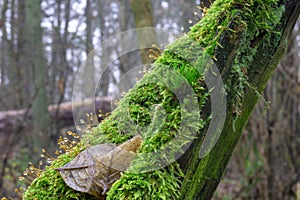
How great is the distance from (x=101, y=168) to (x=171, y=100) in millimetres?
368

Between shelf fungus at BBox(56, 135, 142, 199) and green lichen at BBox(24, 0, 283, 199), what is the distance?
54mm

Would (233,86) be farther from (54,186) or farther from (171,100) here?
(54,186)

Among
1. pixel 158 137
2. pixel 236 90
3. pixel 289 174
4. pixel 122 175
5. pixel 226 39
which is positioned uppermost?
pixel 226 39

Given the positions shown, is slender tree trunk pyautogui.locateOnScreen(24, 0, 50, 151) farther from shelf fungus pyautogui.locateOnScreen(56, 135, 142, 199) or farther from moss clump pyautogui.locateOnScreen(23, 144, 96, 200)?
shelf fungus pyautogui.locateOnScreen(56, 135, 142, 199)

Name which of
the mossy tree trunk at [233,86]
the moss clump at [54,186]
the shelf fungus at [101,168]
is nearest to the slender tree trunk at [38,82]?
the moss clump at [54,186]

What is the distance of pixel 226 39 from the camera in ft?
4.82

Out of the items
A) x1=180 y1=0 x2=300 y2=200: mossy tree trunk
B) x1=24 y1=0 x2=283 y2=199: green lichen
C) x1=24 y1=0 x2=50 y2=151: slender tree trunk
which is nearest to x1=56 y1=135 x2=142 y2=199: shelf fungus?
x1=24 y1=0 x2=283 y2=199: green lichen

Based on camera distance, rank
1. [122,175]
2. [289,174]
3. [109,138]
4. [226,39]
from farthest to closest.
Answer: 1. [289,174]
2. [109,138]
3. [226,39]
4. [122,175]

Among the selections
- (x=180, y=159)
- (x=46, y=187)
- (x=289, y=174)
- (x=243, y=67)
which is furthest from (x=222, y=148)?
(x=289, y=174)

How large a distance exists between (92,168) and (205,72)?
1.84 ft

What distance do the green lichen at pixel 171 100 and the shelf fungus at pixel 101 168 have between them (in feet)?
0.18

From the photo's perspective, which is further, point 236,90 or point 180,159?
point 236,90

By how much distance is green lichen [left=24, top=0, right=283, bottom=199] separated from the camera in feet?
4.38

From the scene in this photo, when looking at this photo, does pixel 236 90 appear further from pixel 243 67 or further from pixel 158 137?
pixel 158 137
